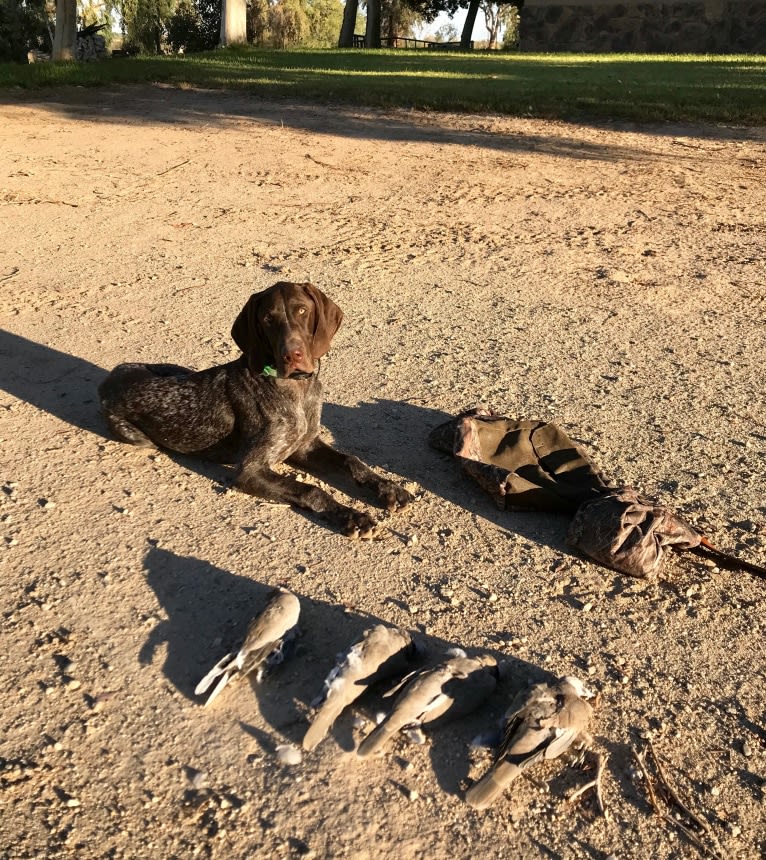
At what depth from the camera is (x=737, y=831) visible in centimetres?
278

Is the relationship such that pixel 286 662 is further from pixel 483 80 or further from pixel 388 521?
pixel 483 80

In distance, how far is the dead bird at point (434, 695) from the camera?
9.95ft

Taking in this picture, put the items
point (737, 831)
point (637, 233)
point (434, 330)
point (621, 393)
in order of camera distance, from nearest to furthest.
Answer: point (737, 831) → point (621, 393) → point (434, 330) → point (637, 233)

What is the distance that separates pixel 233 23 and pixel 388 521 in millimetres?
30727

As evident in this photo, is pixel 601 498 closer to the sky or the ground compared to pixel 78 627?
closer to the sky

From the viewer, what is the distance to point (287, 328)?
14.6 ft

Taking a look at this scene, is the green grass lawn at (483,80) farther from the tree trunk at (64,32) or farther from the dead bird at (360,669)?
the dead bird at (360,669)

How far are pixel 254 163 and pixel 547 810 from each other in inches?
381

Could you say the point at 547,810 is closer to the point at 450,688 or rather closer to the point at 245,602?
the point at 450,688

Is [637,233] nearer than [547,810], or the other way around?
[547,810]

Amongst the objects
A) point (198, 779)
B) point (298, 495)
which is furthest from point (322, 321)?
point (198, 779)

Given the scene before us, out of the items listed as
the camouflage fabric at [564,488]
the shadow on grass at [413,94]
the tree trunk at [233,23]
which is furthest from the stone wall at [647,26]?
the camouflage fabric at [564,488]

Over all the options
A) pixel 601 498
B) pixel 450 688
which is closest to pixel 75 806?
pixel 450 688

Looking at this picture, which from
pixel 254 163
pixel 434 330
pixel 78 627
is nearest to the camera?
pixel 78 627
